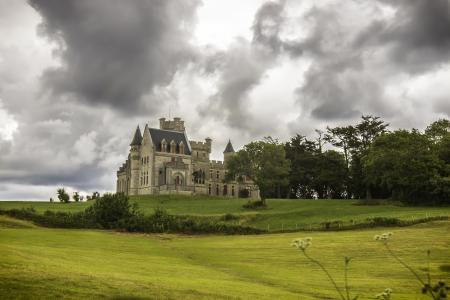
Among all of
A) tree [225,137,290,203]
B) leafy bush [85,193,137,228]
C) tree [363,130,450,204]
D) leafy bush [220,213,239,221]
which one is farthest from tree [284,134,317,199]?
leafy bush [85,193,137,228]

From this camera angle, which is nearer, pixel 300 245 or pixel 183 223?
pixel 300 245

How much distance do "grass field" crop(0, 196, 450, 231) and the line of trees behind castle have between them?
498 centimetres


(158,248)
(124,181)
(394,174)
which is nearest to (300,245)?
(158,248)

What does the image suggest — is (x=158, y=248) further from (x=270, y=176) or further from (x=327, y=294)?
(x=270, y=176)

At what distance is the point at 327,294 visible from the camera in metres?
26.2

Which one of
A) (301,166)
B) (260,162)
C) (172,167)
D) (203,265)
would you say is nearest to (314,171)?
(301,166)

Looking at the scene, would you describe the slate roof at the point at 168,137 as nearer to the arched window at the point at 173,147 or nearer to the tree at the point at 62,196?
the arched window at the point at 173,147

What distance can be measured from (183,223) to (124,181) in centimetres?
6566

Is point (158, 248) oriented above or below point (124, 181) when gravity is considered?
below

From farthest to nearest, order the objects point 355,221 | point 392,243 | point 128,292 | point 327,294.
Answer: point 355,221
point 392,243
point 327,294
point 128,292

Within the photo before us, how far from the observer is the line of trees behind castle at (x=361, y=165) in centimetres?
8062

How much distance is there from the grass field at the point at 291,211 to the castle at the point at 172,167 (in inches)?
666

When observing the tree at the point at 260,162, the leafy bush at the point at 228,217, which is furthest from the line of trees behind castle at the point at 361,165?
the leafy bush at the point at 228,217

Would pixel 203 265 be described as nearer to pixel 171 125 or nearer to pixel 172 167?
pixel 172 167
